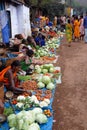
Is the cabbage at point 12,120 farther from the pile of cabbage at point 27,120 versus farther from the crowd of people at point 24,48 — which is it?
the crowd of people at point 24,48

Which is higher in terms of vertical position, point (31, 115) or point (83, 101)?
point (31, 115)

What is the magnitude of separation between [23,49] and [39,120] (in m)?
4.87

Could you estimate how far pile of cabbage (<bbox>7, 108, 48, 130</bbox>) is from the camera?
14.2ft

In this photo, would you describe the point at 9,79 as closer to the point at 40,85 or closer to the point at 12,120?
the point at 40,85

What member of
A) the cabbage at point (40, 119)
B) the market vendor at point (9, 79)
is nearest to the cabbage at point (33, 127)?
the cabbage at point (40, 119)

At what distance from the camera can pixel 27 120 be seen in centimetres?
444

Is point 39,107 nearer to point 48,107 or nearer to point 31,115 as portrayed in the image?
point 48,107

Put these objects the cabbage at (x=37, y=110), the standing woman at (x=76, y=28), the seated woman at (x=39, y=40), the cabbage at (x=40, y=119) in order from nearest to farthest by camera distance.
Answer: the cabbage at (x=40, y=119) → the cabbage at (x=37, y=110) → the seated woman at (x=39, y=40) → the standing woman at (x=76, y=28)

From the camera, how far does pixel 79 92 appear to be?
720cm

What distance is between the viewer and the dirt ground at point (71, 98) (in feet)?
17.7

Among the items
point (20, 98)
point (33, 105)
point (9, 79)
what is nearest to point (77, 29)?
point (9, 79)

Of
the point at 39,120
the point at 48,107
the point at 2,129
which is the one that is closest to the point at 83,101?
the point at 48,107

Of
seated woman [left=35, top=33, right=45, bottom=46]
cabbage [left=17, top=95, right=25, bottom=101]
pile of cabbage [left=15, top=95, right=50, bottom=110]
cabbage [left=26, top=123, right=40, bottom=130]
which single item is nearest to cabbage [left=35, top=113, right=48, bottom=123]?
cabbage [left=26, top=123, right=40, bottom=130]

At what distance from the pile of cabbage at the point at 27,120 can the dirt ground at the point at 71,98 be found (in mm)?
588
